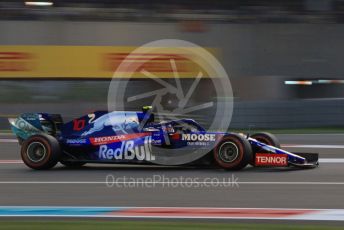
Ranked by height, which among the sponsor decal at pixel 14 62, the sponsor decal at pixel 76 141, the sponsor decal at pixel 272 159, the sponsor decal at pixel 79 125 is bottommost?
the sponsor decal at pixel 272 159

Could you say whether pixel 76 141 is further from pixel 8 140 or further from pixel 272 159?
pixel 8 140

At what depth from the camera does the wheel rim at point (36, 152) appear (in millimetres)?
10430

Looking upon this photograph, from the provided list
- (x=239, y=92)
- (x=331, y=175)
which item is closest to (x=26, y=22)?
(x=239, y=92)

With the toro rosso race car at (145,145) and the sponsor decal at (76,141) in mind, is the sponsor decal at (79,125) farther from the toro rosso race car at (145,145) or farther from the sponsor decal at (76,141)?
the sponsor decal at (76,141)

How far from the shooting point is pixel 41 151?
1045 cm

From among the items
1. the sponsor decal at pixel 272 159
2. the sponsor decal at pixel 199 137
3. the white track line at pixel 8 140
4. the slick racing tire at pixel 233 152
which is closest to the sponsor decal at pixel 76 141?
the sponsor decal at pixel 199 137

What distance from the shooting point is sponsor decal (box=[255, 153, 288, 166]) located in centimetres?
988

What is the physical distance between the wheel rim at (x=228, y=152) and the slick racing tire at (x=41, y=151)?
8.50 ft

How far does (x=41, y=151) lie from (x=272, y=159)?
3622mm

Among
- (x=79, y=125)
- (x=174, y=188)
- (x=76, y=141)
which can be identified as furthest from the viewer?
(x=79, y=125)

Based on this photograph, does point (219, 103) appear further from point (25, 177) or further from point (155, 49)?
point (25, 177)

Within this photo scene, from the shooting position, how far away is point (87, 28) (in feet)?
76.0

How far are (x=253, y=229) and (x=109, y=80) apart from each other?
17057 millimetres

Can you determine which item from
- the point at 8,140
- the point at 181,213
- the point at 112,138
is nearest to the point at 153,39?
the point at 8,140
